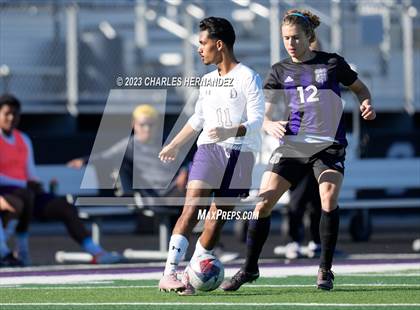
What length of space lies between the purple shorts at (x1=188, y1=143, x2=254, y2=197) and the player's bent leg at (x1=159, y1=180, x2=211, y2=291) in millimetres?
72

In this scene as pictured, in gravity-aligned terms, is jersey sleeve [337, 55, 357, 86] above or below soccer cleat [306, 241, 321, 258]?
above

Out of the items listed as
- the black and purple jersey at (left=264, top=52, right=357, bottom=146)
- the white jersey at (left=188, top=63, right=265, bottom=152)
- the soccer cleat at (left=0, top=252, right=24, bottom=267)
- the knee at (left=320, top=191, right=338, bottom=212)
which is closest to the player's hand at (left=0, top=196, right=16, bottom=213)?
the soccer cleat at (left=0, top=252, right=24, bottom=267)

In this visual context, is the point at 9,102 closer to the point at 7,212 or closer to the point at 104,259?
the point at 7,212

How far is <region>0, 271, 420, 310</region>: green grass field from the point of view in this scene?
27.2 ft

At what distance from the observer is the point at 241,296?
9039 mm

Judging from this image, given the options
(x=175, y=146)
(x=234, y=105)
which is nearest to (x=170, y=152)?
(x=175, y=146)

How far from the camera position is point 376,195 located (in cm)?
1920

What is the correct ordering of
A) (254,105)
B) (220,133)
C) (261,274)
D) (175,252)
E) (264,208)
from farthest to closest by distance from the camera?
(261,274), (264,208), (254,105), (175,252), (220,133)

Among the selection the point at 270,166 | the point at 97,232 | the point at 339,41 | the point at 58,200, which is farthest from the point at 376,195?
the point at 270,166

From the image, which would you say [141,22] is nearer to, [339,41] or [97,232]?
[339,41]

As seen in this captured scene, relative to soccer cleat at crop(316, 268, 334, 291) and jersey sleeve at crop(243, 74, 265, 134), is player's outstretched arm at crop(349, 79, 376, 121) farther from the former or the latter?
soccer cleat at crop(316, 268, 334, 291)

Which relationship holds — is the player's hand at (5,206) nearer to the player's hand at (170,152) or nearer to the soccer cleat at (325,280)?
the player's hand at (170,152)

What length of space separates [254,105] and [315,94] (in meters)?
0.57

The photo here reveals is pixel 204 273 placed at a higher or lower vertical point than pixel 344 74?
lower
